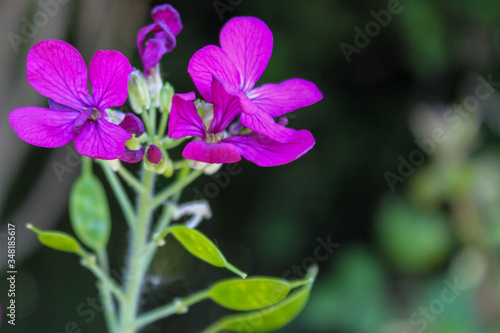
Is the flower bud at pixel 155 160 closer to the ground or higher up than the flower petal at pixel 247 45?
closer to the ground

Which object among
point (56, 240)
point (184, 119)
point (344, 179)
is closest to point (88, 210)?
point (56, 240)

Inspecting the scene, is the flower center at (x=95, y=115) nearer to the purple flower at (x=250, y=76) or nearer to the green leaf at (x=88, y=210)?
the purple flower at (x=250, y=76)

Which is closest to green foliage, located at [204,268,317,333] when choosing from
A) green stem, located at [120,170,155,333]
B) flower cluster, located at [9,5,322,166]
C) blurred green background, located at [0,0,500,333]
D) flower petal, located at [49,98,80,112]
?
green stem, located at [120,170,155,333]

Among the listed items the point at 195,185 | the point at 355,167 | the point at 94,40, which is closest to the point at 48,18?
the point at 94,40

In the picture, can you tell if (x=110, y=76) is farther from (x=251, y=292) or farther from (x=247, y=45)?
(x=251, y=292)

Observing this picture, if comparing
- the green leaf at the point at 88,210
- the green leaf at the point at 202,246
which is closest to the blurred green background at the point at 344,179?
the green leaf at the point at 88,210

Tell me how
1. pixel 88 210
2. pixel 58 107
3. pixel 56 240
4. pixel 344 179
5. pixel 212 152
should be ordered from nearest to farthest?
pixel 212 152
pixel 58 107
pixel 56 240
pixel 88 210
pixel 344 179

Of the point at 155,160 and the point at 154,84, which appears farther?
the point at 154,84

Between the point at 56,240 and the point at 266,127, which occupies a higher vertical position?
the point at 266,127
